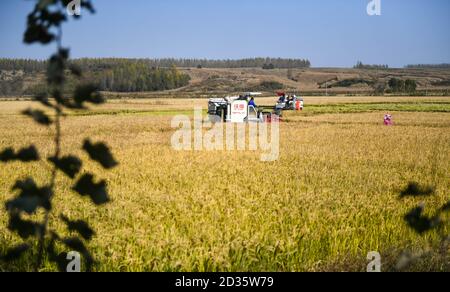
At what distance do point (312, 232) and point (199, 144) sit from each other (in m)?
11.7

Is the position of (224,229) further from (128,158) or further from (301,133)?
(301,133)

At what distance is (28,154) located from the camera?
7.30ft

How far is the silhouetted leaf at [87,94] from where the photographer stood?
2.27 meters

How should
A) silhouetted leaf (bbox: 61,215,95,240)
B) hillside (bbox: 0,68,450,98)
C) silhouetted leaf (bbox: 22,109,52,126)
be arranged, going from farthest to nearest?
hillside (bbox: 0,68,450,98) → silhouetted leaf (bbox: 61,215,95,240) → silhouetted leaf (bbox: 22,109,52,126)

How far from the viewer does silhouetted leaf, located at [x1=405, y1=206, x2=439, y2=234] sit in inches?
90.2

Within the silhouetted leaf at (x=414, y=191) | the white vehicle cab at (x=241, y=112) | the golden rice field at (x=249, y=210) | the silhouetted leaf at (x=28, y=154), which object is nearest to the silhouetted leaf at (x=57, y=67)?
the golden rice field at (x=249, y=210)

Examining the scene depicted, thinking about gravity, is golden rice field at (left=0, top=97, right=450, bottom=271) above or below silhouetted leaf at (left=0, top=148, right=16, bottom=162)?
below

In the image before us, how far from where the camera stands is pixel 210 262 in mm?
4992

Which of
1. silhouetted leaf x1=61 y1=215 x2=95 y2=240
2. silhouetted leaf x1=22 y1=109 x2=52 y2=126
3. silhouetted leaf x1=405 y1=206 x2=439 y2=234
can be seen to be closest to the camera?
silhouetted leaf x1=22 y1=109 x2=52 y2=126

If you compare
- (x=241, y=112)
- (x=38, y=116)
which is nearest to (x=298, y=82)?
(x=241, y=112)

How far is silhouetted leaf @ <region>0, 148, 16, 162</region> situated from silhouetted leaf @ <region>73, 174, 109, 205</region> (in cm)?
34

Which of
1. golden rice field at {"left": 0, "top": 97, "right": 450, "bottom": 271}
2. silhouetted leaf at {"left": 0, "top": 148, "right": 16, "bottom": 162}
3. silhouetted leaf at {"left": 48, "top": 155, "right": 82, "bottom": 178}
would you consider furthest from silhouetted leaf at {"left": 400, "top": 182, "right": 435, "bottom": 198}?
silhouetted leaf at {"left": 0, "top": 148, "right": 16, "bottom": 162}

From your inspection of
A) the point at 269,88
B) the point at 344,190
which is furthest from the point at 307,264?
the point at 269,88

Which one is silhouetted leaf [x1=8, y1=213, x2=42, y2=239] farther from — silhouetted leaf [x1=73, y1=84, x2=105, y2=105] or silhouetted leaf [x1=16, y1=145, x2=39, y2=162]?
silhouetted leaf [x1=73, y1=84, x2=105, y2=105]
